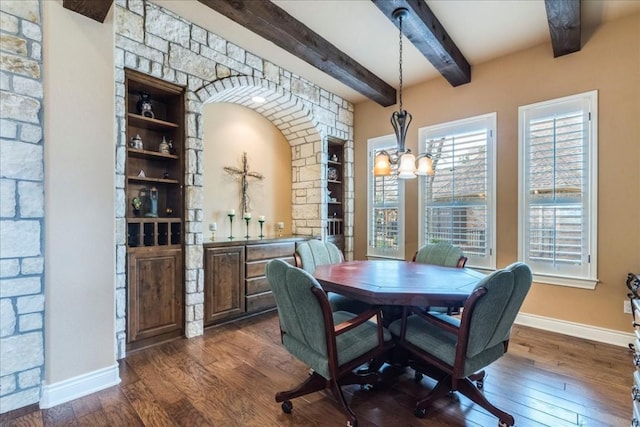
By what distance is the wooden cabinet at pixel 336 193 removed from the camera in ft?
15.7

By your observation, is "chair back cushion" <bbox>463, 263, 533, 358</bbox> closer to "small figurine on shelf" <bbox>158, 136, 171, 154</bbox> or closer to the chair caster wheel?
the chair caster wheel

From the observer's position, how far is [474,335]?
158 centimetres

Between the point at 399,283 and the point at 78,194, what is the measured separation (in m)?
2.26

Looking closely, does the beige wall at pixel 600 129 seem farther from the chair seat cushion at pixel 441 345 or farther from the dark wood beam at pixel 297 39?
the chair seat cushion at pixel 441 345

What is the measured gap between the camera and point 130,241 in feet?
8.97

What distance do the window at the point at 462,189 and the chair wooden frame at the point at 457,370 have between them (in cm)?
194

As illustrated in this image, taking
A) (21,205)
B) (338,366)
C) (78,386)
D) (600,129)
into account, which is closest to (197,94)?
(21,205)

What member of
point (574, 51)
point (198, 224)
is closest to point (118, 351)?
point (198, 224)

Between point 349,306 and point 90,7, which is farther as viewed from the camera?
point 349,306

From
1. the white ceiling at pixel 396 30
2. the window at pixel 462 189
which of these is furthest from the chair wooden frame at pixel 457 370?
the white ceiling at pixel 396 30

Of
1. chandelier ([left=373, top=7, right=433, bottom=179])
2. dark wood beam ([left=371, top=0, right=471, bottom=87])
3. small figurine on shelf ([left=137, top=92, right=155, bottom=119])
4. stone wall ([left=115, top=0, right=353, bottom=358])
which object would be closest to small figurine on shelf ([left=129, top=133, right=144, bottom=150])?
stone wall ([left=115, top=0, right=353, bottom=358])

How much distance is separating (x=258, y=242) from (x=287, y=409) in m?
2.03

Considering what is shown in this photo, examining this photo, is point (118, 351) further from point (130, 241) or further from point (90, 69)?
point (90, 69)

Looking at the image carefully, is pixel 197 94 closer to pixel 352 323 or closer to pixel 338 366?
pixel 352 323
